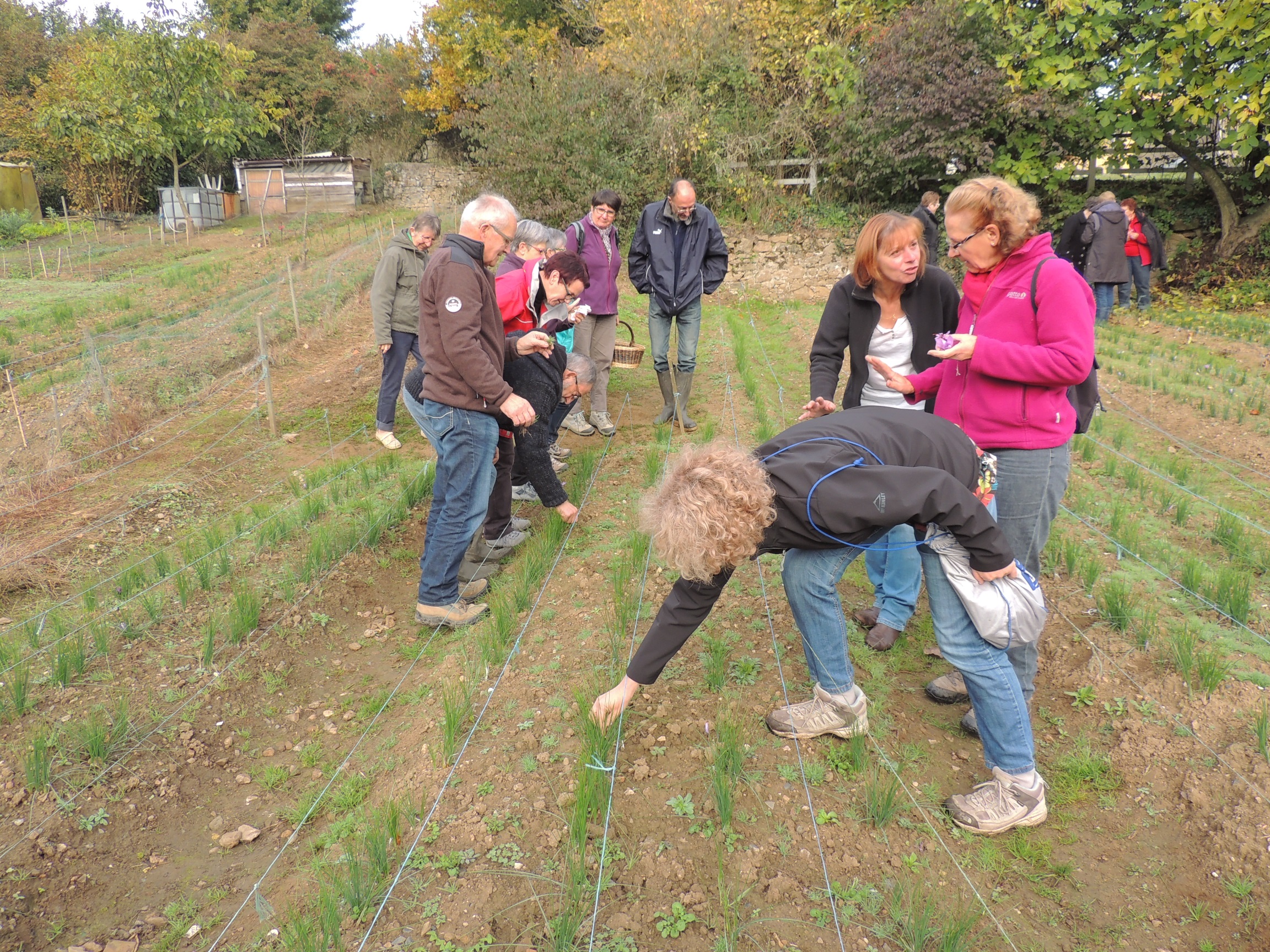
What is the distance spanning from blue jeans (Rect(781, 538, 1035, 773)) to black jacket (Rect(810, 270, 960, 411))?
866 mm

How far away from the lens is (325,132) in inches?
1122

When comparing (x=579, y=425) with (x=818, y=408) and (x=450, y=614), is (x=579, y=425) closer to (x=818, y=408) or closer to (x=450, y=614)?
(x=450, y=614)

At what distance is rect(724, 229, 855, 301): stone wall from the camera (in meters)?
13.7

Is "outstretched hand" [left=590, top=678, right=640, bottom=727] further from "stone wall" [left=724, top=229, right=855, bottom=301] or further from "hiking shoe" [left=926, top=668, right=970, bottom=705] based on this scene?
"stone wall" [left=724, top=229, right=855, bottom=301]

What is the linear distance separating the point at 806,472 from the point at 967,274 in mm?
1172

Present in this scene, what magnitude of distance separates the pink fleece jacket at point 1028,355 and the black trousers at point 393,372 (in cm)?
433

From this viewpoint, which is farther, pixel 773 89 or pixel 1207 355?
pixel 773 89

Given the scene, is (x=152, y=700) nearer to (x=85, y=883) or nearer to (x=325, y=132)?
(x=85, y=883)

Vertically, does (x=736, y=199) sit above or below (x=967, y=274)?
above

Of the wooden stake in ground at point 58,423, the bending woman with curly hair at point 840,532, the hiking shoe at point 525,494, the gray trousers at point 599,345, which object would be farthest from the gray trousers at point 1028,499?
the wooden stake in ground at point 58,423

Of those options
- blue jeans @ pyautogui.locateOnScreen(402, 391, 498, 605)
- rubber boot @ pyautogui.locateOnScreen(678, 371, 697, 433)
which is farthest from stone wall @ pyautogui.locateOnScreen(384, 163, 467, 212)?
blue jeans @ pyautogui.locateOnScreen(402, 391, 498, 605)

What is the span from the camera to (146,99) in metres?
20.3

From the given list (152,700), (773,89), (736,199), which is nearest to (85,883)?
(152,700)

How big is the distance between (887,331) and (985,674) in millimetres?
1452
